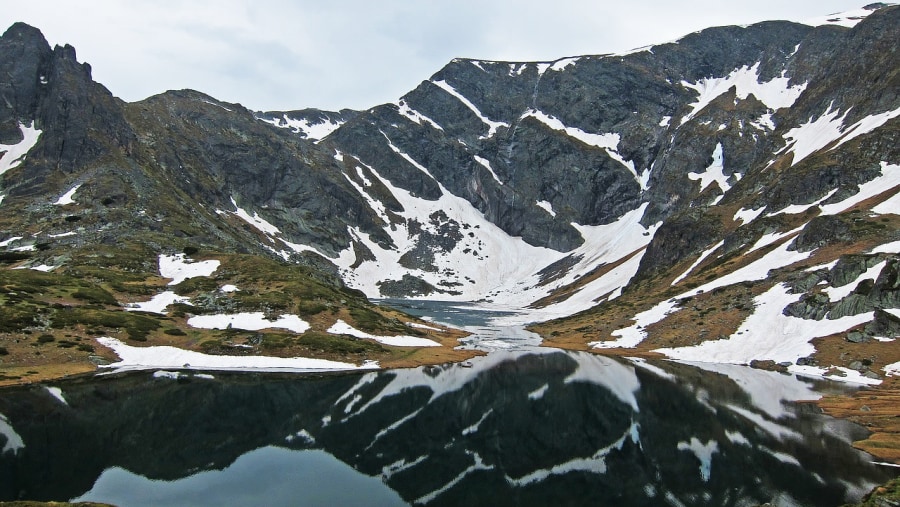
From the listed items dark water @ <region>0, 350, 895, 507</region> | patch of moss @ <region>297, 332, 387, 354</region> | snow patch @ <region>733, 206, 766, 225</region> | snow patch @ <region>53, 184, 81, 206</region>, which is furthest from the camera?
snow patch @ <region>733, 206, 766, 225</region>

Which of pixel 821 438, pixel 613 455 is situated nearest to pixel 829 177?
pixel 821 438

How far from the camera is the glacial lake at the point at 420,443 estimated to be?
2866 centimetres

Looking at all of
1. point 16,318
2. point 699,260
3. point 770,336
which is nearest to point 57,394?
point 16,318

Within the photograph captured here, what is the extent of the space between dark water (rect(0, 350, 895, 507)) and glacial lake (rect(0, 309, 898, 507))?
0.17 m

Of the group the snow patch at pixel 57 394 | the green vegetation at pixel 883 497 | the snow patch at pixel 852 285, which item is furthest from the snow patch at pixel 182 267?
the snow patch at pixel 852 285

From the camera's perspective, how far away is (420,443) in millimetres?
38719

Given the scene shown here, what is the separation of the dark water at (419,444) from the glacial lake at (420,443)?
0.17m

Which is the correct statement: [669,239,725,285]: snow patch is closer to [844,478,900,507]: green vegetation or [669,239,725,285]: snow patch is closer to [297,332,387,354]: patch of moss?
[297,332,387,354]: patch of moss

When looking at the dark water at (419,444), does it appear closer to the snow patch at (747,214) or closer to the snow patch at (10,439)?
the snow patch at (10,439)

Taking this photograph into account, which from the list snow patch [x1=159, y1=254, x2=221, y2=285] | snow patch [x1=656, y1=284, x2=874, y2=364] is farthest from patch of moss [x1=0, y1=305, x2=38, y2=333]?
snow patch [x1=656, y1=284, x2=874, y2=364]

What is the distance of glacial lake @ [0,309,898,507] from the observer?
1128 inches

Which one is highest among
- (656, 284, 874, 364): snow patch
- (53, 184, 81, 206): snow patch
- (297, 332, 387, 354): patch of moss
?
(53, 184, 81, 206): snow patch

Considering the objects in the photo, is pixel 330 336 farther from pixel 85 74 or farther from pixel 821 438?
pixel 85 74

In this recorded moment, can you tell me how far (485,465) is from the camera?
3428 cm
